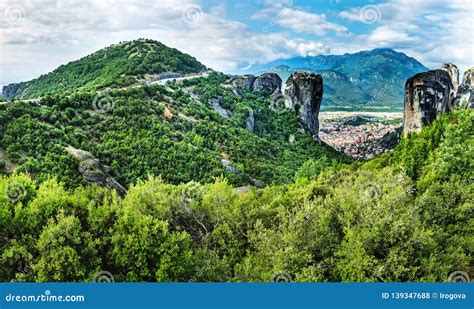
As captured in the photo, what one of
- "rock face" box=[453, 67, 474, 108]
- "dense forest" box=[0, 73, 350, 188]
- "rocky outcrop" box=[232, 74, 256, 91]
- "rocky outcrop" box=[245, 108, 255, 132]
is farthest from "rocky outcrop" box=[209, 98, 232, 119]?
"rock face" box=[453, 67, 474, 108]

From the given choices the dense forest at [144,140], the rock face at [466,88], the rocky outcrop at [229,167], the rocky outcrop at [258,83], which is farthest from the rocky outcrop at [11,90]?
the rock face at [466,88]

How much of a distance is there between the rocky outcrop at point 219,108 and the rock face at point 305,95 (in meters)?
22.8

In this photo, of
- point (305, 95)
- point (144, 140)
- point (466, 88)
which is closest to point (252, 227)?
point (144, 140)

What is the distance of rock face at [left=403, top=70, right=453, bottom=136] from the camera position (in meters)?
85.3

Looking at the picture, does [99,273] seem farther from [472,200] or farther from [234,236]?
[472,200]

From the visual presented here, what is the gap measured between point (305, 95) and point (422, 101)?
153ft

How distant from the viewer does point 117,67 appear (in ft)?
412

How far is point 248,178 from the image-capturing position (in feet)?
251

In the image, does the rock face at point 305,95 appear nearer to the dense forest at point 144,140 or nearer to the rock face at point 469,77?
the dense forest at point 144,140

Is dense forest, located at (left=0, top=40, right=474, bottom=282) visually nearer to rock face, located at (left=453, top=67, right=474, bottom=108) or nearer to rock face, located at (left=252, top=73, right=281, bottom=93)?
rock face, located at (left=453, top=67, right=474, bottom=108)

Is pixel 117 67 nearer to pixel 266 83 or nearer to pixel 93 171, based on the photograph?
pixel 266 83

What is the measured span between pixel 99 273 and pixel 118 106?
64493 millimetres

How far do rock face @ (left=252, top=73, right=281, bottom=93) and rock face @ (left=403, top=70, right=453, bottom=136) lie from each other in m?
61.6

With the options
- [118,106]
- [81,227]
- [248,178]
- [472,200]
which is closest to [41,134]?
[118,106]
